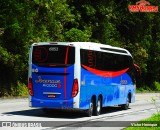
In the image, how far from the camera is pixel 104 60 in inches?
940

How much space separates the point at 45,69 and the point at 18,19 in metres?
16.4

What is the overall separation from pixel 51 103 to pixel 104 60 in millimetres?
4122

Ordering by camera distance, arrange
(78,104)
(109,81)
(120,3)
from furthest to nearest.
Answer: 1. (120,3)
2. (109,81)
3. (78,104)

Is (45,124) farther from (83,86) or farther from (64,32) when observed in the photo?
(64,32)

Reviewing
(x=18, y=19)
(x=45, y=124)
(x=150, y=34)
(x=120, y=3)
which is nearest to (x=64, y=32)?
(x=18, y=19)

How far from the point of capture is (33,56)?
70.3 feet

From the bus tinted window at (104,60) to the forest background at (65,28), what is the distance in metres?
11.0

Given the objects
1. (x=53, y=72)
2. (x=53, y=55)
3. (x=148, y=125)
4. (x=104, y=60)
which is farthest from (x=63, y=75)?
(x=148, y=125)

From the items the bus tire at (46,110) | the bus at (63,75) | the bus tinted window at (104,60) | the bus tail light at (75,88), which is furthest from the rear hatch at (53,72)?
the bus tire at (46,110)

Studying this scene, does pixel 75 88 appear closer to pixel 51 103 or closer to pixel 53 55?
pixel 51 103

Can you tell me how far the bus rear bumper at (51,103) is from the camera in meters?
20.8

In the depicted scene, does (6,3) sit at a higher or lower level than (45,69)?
higher

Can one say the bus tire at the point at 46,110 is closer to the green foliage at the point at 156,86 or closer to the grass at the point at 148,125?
the grass at the point at 148,125

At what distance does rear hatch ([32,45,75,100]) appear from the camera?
68.3 ft
